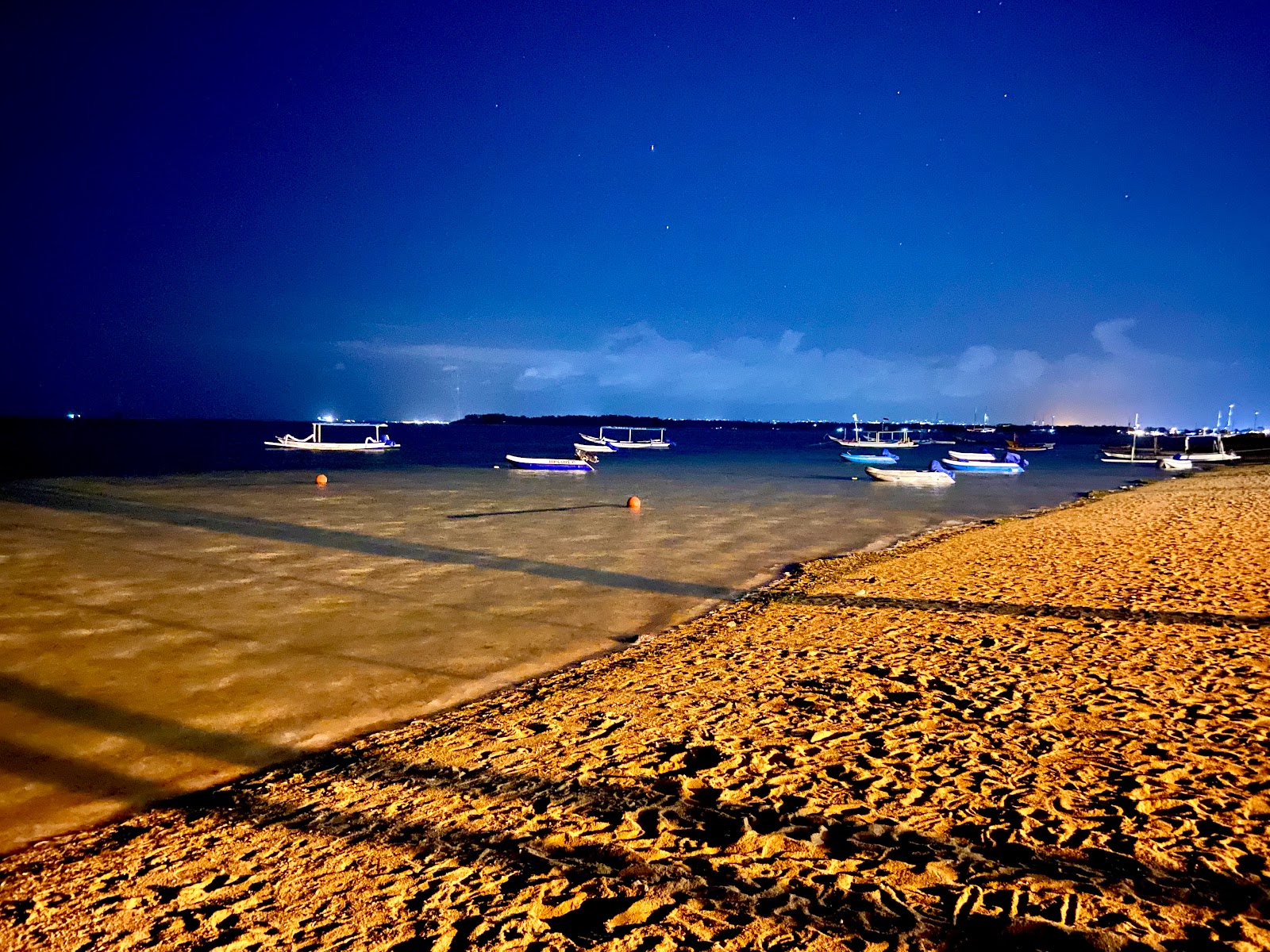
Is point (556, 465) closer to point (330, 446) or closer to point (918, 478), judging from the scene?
point (918, 478)

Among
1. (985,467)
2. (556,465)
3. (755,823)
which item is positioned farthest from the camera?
(985,467)

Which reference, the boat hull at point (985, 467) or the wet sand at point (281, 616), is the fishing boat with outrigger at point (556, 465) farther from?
the boat hull at point (985, 467)

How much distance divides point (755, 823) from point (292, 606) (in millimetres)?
10402

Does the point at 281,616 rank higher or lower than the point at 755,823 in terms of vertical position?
lower

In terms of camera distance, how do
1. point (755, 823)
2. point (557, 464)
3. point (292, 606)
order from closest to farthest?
point (755, 823) → point (292, 606) → point (557, 464)

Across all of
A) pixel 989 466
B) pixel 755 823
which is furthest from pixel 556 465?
pixel 755 823

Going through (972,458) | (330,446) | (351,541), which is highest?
(330,446)

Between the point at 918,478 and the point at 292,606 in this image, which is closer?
the point at 292,606

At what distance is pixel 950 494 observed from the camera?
3806cm

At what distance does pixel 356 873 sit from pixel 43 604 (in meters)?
11.9

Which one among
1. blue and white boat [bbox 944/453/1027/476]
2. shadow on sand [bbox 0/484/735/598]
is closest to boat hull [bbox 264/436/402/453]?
shadow on sand [bbox 0/484/735/598]

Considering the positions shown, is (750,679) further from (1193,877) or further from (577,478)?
(577,478)

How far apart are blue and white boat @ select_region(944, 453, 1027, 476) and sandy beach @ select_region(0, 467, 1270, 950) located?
155 ft

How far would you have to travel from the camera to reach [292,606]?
1265 centimetres
